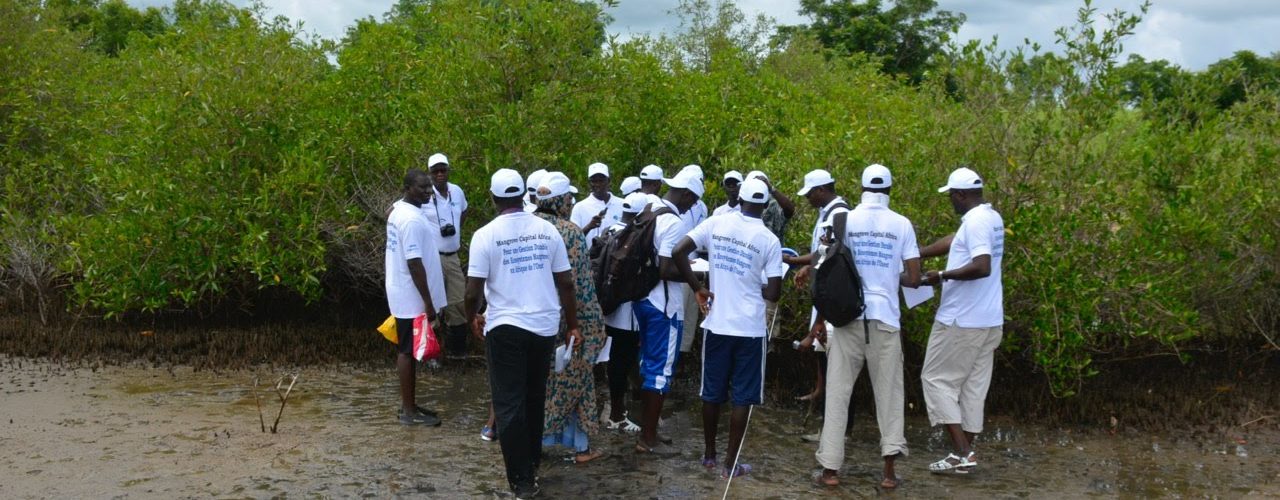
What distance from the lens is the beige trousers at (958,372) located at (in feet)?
19.7

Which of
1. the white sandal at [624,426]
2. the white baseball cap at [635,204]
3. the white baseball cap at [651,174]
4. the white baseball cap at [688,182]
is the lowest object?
the white sandal at [624,426]

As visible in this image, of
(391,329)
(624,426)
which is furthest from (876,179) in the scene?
(391,329)

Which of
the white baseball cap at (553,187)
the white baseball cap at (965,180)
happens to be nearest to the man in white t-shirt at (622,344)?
the white baseball cap at (553,187)

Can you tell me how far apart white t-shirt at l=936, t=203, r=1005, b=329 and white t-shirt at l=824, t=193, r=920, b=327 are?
353 millimetres

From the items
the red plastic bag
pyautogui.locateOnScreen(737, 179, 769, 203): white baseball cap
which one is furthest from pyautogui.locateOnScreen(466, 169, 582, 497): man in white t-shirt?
the red plastic bag

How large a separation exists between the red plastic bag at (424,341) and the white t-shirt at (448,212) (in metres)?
1.51

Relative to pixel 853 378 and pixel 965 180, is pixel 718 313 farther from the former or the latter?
pixel 965 180

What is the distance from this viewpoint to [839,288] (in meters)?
5.54

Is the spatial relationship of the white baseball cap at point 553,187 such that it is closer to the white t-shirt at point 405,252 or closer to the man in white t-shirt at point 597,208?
the white t-shirt at point 405,252

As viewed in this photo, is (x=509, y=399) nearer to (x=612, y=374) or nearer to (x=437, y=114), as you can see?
(x=612, y=374)

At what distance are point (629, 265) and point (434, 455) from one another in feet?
5.19

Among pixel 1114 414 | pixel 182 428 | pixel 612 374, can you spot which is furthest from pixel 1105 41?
pixel 182 428

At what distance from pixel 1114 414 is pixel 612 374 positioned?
3.46 m

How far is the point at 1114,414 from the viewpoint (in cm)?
737
